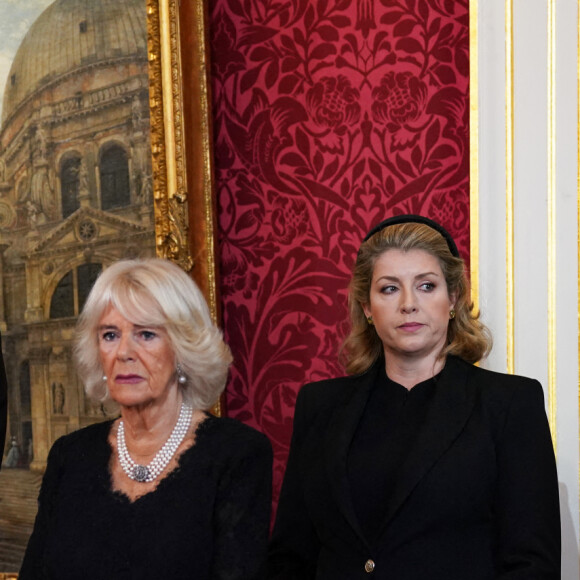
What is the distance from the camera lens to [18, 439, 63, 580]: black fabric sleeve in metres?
2.04

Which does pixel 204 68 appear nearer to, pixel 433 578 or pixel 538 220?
pixel 538 220

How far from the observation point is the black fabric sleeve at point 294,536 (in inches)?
90.7

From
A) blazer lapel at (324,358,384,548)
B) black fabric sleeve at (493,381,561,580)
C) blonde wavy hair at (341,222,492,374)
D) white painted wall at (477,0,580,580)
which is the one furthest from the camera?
white painted wall at (477,0,580,580)

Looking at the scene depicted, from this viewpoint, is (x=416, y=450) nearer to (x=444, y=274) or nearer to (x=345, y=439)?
(x=345, y=439)

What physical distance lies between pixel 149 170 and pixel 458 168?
40.1 inches

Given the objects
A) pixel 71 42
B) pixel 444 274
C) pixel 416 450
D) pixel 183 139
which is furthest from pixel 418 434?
pixel 71 42

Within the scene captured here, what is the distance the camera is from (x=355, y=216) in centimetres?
301

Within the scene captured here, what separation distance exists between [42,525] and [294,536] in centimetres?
63

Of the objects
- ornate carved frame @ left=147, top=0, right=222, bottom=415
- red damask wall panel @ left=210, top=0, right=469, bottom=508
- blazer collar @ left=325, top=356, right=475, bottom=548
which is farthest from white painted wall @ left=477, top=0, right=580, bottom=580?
ornate carved frame @ left=147, top=0, right=222, bottom=415

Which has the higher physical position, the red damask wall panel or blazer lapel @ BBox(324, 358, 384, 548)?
the red damask wall panel

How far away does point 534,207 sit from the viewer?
2730 mm

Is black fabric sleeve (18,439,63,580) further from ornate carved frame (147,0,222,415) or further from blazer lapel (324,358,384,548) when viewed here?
ornate carved frame (147,0,222,415)

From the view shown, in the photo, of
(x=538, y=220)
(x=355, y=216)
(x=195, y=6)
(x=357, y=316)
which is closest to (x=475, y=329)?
(x=357, y=316)

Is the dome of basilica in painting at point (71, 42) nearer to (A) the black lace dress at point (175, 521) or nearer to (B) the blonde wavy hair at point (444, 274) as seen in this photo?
(B) the blonde wavy hair at point (444, 274)
